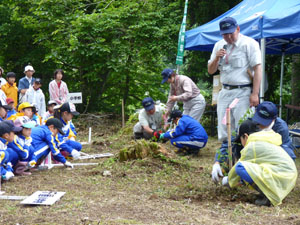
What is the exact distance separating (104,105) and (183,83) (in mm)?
6039

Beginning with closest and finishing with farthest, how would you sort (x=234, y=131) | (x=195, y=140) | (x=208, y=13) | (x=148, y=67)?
(x=234, y=131), (x=195, y=140), (x=208, y=13), (x=148, y=67)

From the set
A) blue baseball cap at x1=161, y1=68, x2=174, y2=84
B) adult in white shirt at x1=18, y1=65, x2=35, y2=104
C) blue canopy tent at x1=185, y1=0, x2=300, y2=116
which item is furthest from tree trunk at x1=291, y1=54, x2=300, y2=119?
adult in white shirt at x1=18, y1=65, x2=35, y2=104

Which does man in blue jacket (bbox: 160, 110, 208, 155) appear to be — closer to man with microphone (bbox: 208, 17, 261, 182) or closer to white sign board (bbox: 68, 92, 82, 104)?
man with microphone (bbox: 208, 17, 261, 182)

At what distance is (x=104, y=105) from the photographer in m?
13.0

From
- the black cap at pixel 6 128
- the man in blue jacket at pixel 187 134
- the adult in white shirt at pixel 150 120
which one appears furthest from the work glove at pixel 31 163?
the adult in white shirt at pixel 150 120

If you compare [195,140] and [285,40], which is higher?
[285,40]

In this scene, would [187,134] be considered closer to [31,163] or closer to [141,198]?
[31,163]

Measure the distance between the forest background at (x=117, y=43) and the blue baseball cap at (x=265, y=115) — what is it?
6.89m

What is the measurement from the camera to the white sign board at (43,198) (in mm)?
3617

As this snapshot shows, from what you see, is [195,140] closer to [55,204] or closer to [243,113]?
[243,113]

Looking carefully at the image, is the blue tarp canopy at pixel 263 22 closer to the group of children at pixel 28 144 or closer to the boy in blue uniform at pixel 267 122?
the boy in blue uniform at pixel 267 122

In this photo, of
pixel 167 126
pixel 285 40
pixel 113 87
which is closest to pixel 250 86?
pixel 167 126

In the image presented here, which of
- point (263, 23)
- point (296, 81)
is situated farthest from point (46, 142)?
point (296, 81)

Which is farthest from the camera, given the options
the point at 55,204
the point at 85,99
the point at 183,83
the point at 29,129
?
the point at 85,99
